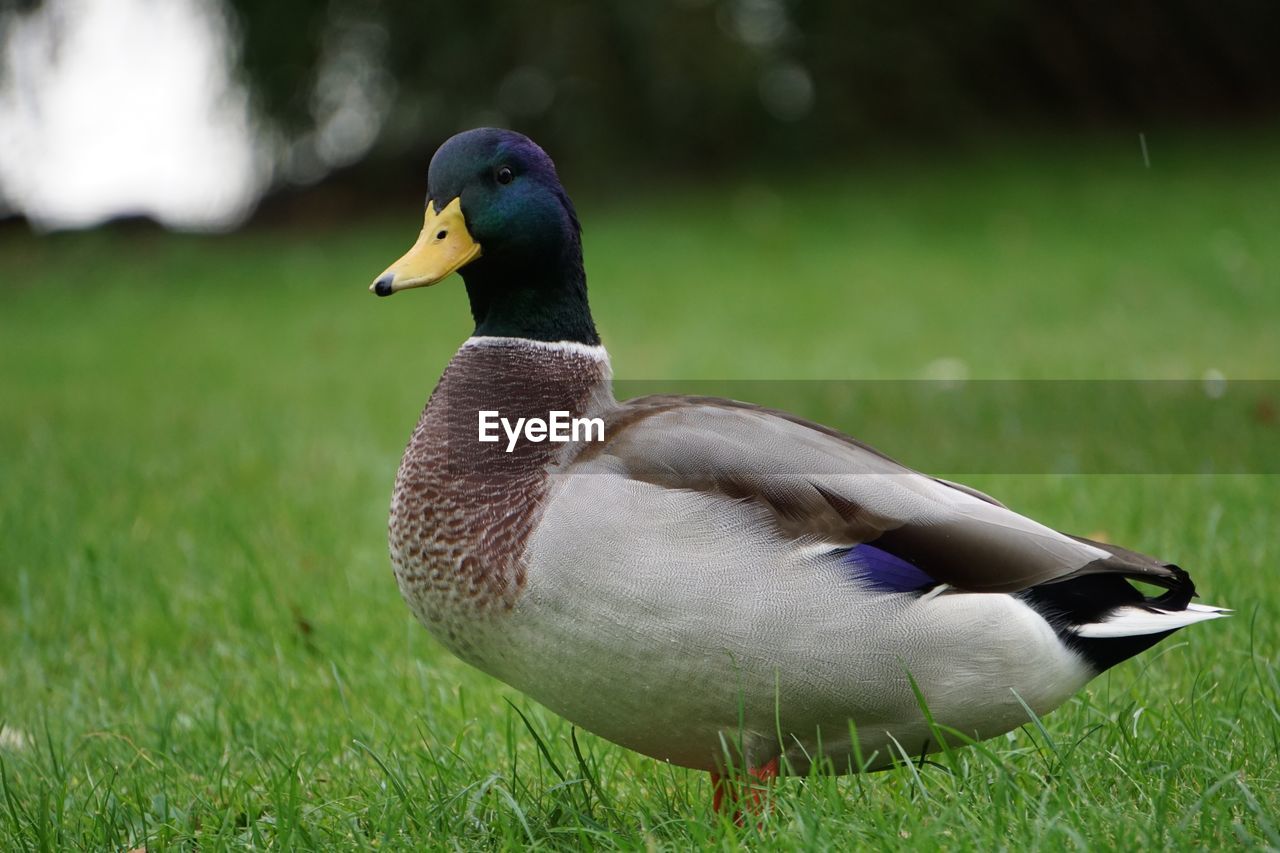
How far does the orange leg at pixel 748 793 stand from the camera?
2.15m

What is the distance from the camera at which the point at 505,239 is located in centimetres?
240

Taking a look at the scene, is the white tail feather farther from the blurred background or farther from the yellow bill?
the blurred background

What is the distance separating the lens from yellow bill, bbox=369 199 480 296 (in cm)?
227

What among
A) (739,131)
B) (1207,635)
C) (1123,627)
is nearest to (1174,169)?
(739,131)

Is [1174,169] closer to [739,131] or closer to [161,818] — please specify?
[739,131]

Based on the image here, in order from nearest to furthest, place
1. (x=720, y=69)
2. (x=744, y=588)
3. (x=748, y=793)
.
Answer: (x=744, y=588), (x=748, y=793), (x=720, y=69)

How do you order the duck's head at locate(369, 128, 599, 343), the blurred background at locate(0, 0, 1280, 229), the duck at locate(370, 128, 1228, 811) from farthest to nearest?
1. the blurred background at locate(0, 0, 1280, 229)
2. the duck's head at locate(369, 128, 599, 343)
3. the duck at locate(370, 128, 1228, 811)

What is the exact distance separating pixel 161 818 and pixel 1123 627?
156 centimetres

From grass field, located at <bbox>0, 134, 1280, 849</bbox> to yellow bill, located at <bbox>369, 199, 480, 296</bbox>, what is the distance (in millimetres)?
712

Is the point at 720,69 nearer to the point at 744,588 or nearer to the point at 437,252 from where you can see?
the point at 437,252

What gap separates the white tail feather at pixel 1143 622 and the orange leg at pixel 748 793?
0.52 m

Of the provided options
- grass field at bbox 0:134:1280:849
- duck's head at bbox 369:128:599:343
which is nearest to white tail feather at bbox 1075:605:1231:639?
grass field at bbox 0:134:1280:849

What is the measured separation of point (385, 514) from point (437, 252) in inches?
87.3

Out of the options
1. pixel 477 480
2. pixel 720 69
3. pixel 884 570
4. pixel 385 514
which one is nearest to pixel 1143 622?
pixel 884 570
